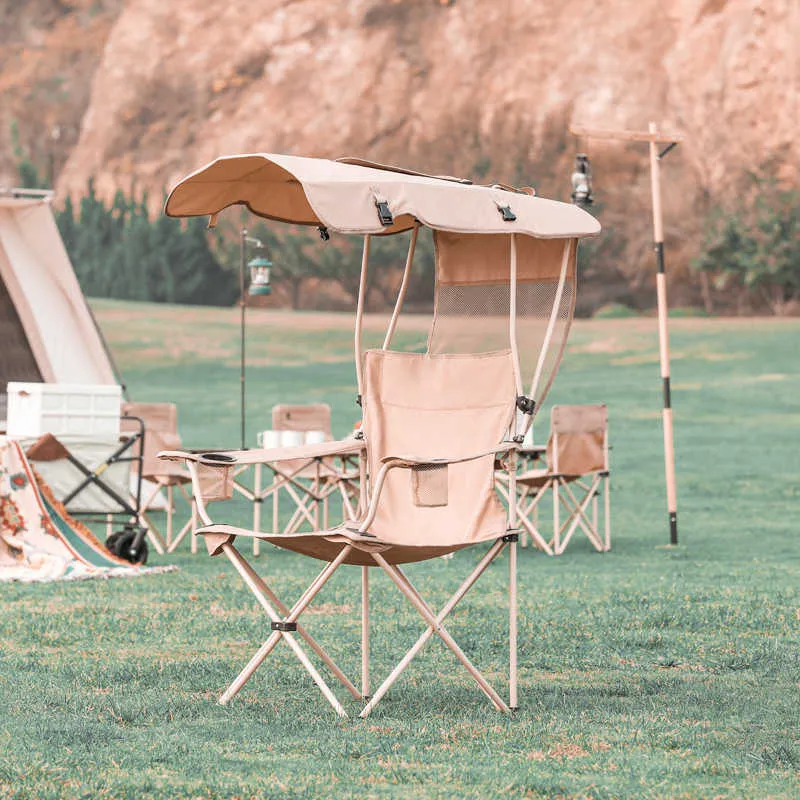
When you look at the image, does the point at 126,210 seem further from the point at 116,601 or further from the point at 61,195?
the point at 116,601

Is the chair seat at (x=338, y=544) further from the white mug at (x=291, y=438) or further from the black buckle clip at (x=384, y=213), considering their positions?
the white mug at (x=291, y=438)

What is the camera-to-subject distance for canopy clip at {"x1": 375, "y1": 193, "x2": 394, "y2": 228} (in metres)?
2.86

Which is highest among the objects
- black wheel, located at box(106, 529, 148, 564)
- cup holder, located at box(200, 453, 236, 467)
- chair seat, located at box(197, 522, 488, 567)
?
cup holder, located at box(200, 453, 236, 467)

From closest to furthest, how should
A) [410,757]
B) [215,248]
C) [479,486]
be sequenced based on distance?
[410,757]
[479,486]
[215,248]

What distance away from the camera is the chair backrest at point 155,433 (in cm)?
651

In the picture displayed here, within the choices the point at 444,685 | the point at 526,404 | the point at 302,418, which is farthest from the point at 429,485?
the point at 302,418

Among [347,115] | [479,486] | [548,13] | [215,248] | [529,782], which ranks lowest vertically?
[529,782]

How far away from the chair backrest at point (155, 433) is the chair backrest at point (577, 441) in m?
1.63

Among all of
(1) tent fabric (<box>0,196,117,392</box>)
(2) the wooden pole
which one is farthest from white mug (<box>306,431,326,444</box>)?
(1) tent fabric (<box>0,196,117,392</box>)

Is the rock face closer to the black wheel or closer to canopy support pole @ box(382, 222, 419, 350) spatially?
the black wheel

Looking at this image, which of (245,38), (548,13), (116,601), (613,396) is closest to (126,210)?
(245,38)

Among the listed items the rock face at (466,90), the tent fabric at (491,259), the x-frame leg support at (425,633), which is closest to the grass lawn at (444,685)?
the x-frame leg support at (425,633)

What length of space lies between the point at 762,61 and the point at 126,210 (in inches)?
314

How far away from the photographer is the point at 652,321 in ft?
54.2
